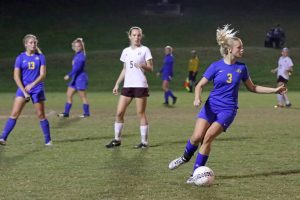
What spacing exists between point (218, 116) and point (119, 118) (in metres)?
3.64

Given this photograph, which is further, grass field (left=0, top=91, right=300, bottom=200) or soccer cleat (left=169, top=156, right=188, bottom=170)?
soccer cleat (left=169, top=156, right=188, bottom=170)

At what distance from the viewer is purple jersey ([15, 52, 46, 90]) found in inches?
488

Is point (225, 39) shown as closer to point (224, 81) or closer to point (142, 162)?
point (224, 81)

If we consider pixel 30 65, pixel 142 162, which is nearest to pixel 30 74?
pixel 30 65

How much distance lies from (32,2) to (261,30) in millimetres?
19874

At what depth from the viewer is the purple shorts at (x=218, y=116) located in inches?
360

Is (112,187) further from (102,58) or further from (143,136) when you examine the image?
(102,58)

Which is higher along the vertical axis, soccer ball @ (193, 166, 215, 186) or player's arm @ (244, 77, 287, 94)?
player's arm @ (244, 77, 287, 94)

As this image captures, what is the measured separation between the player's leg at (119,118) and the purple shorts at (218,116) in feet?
10.3

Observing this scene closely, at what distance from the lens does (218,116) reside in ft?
30.1

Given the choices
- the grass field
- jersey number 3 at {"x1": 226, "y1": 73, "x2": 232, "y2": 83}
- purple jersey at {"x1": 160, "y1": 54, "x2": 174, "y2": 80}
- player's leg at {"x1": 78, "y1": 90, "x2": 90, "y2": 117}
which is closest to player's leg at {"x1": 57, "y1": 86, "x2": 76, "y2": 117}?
player's leg at {"x1": 78, "y1": 90, "x2": 90, "y2": 117}

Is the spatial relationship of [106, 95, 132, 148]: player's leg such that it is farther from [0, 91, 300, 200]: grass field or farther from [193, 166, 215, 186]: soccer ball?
[193, 166, 215, 186]: soccer ball

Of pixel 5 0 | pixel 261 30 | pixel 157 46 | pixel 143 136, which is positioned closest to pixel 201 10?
pixel 261 30

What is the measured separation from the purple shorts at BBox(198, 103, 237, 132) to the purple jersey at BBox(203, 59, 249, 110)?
0.06 meters
